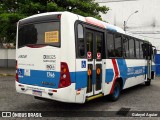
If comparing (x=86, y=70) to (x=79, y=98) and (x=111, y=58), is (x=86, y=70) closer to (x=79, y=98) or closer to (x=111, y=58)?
(x=79, y=98)

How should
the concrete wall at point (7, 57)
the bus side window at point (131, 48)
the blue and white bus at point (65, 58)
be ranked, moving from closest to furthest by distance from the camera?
the blue and white bus at point (65, 58) < the bus side window at point (131, 48) < the concrete wall at point (7, 57)

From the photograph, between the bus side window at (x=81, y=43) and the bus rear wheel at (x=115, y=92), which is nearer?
the bus side window at (x=81, y=43)

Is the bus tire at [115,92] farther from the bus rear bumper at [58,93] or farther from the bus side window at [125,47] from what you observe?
the bus rear bumper at [58,93]

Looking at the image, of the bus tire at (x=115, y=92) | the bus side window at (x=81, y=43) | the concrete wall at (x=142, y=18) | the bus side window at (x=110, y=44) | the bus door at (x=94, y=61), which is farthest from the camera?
the concrete wall at (x=142, y=18)

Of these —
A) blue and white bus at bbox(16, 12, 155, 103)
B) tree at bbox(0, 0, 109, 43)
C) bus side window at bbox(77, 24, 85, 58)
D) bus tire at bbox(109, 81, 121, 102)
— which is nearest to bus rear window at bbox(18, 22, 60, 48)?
blue and white bus at bbox(16, 12, 155, 103)

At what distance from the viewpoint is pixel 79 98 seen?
7.62m

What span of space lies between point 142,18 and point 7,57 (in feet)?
114

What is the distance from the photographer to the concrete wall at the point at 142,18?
5153cm

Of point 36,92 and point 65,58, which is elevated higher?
point 65,58

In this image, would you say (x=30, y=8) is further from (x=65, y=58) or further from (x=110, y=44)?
(x=65, y=58)

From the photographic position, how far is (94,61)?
8.55 meters

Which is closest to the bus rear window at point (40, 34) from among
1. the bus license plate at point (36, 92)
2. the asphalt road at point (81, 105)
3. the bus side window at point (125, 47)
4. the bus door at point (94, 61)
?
the bus door at point (94, 61)

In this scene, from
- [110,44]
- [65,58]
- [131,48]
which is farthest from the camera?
[131,48]

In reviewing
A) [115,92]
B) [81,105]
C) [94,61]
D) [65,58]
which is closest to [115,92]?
[115,92]
